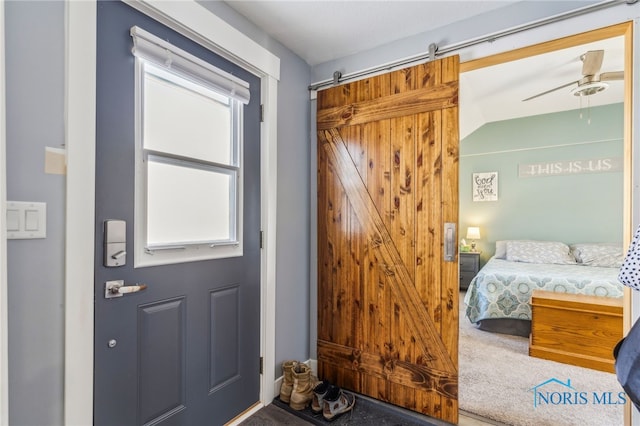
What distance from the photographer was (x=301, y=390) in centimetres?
193

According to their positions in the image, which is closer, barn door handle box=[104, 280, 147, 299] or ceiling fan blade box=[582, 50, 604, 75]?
barn door handle box=[104, 280, 147, 299]

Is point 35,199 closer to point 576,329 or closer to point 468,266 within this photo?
point 576,329

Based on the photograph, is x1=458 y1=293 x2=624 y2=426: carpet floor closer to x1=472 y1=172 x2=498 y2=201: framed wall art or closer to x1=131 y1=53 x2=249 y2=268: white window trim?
x1=131 y1=53 x2=249 y2=268: white window trim

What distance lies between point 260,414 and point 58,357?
3.81ft

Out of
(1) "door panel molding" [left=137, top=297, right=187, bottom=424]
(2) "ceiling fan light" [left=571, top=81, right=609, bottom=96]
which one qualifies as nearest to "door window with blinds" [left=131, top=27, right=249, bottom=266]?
(1) "door panel molding" [left=137, top=297, right=187, bottom=424]

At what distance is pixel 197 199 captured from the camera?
1629 mm

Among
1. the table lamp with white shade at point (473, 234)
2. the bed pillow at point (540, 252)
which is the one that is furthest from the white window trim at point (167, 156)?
the table lamp with white shade at point (473, 234)

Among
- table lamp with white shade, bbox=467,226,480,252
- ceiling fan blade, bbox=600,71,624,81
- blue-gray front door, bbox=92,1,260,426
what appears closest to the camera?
blue-gray front door, bbox=92,1,260,426

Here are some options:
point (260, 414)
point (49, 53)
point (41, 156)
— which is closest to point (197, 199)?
point (41, 156)

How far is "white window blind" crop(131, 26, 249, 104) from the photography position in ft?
4.34

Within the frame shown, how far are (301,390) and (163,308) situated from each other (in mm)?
1015

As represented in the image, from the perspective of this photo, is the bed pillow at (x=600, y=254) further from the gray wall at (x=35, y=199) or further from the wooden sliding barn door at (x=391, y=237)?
the gray wall at (x=35, y=199)

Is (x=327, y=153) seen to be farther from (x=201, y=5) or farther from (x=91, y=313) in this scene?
(x=91, y=313)

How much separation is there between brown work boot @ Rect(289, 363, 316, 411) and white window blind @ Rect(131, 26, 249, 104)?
1712 mm
